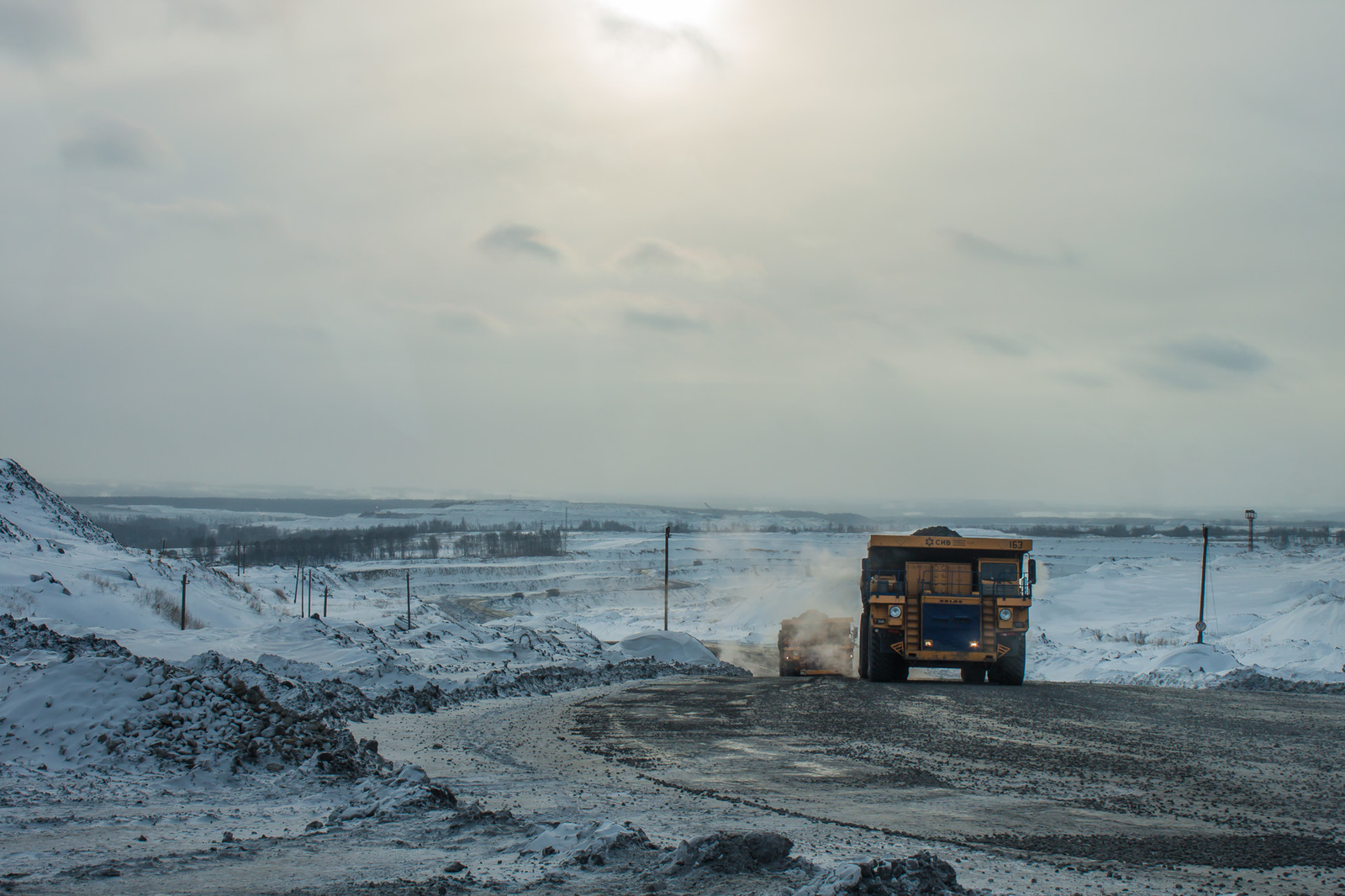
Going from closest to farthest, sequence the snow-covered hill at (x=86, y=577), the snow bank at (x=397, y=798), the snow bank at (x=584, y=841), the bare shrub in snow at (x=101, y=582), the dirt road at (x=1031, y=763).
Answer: the snow bank at (x=584, y=841) < the dirt road at (x=1031, y=763) < the snow bank at (x=397, y=798) < the snow-covered hill at (x=86, y=577) < the bare shrub in snow at (x=101, y=582)

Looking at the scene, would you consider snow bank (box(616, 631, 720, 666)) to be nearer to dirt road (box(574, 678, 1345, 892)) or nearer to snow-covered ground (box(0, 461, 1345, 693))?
snow-covered ground (box(0, 461, 1345, 693))

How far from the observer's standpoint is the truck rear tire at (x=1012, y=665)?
70.0ft

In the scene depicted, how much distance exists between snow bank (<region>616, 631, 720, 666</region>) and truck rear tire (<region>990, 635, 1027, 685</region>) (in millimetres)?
10833

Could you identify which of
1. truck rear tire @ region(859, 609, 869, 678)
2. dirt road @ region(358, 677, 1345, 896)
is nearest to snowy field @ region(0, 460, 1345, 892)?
dirt road @ region(358, 677, 1345, 896)

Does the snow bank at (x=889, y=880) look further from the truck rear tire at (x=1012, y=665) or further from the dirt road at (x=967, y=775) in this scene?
the truck rear tire at (x=1012, y=665)

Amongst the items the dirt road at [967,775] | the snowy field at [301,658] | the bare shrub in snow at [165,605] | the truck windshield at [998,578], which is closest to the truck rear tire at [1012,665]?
the truck windshield at [998,578]

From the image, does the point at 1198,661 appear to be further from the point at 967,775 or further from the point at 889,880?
the point at 889,880

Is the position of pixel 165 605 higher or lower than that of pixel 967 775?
lower

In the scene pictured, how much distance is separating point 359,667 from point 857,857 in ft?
55.6

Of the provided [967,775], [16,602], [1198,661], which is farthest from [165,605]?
[1198,661]

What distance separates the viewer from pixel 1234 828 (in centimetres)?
854

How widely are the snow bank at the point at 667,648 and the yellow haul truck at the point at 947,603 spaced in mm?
9781

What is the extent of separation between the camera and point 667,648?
31484 mm

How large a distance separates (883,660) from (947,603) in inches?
82.3
